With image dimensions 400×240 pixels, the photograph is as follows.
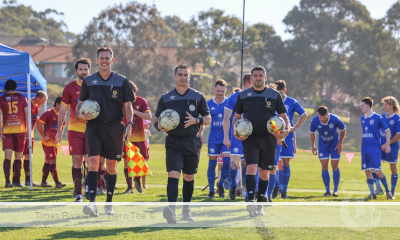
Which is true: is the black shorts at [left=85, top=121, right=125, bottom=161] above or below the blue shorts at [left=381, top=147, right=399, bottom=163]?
above

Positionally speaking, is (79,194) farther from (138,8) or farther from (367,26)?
(367,26)

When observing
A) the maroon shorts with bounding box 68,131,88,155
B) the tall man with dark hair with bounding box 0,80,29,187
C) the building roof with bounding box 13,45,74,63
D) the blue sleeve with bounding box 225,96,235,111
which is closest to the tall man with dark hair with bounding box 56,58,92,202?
the maroon shorts with bounding box 68,131,88,155

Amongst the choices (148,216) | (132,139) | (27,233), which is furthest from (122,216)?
(132,139)

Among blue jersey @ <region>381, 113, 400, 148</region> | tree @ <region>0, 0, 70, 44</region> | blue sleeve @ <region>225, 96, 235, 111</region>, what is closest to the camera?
blue sleeve @ <region>225, 96, 235, 111</region>

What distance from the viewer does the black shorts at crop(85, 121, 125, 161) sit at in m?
6.35

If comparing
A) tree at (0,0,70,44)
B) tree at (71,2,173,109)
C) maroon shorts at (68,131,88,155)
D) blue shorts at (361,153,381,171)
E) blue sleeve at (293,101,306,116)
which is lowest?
blue shorts at (361,153,381,171)

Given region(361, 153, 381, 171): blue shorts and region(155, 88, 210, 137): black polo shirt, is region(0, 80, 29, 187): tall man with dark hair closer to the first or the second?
region(155, 88, 210, 137): black polo shirt

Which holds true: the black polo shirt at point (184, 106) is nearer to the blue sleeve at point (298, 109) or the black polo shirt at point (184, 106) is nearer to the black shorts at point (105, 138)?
the black shorts at point (105, 138)

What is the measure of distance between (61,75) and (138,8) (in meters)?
19.5

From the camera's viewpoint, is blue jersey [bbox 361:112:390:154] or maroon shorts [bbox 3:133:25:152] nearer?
maroon shorts [bbox 3:133:25:152]

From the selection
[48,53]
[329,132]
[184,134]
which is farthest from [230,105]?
[48,53]

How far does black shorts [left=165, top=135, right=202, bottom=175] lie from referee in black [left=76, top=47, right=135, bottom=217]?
2.22 feet

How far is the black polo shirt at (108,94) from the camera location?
6.36m

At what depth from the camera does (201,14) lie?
172 ft
